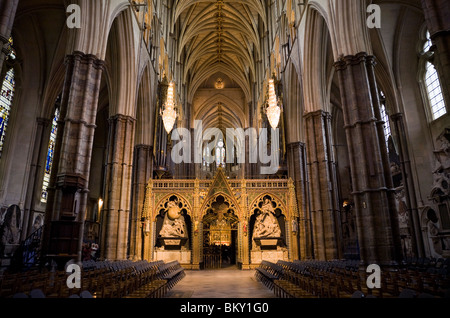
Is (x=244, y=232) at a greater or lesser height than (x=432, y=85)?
lesser

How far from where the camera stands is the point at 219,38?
3388 centimetres

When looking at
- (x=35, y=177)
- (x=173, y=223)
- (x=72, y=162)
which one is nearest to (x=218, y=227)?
(x=173, y=223)

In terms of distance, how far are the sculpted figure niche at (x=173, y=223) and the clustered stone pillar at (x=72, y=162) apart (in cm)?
845

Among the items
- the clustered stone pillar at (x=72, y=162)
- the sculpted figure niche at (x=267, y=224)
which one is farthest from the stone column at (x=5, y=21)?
the sculpted figure niche at (x=267, y=224)

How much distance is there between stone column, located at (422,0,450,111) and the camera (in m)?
5.71

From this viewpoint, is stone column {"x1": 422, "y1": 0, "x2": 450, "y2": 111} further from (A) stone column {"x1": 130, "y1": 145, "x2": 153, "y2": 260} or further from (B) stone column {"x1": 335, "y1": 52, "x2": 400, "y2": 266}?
(A) stone column {"x1": 130, "y1": 145, "x2": 153, "y2": 260}

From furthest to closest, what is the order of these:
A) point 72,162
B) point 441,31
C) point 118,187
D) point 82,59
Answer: point 118,187
point 82,59
point 72,162
point 441,31

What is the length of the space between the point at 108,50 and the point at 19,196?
9.40 meters

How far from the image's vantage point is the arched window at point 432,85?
15863mm

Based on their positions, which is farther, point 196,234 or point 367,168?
point 196,234

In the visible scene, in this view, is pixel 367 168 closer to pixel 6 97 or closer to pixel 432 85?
pixel 432 85

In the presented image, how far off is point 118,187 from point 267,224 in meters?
8.68
